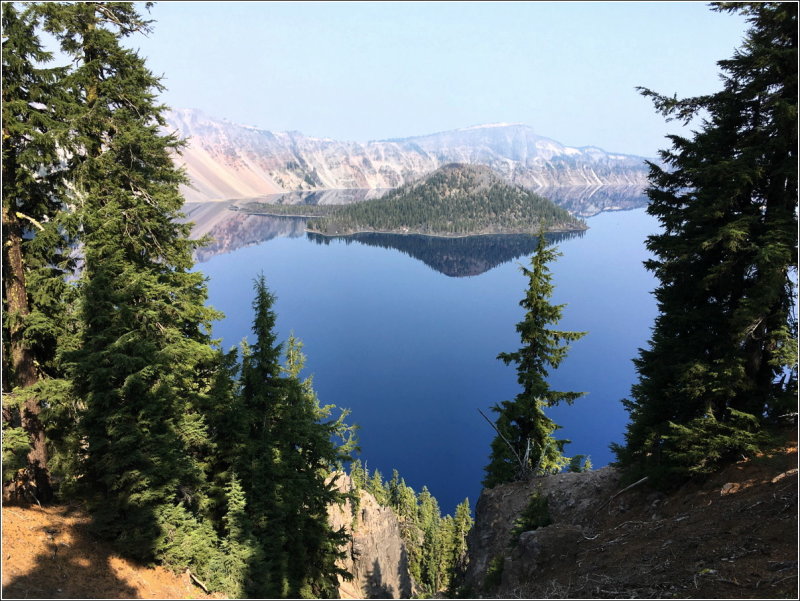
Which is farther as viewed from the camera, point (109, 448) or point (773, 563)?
point (109, 448)

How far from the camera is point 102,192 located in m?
15.0

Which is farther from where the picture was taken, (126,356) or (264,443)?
(264,443)

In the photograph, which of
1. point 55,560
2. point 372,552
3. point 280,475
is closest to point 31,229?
point 55,560

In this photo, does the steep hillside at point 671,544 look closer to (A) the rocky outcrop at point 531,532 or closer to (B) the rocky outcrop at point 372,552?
(A) the rocky outcrop at point 531,532

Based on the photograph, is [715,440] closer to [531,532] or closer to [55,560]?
[531,532]

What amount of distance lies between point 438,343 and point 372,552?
74.9 m

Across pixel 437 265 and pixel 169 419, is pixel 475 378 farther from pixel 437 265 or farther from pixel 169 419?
pixel 437 265

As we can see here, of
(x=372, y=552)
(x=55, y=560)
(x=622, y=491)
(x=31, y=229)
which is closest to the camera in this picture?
(x=55, y=560)

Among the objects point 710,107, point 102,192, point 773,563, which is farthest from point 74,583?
point 710,107

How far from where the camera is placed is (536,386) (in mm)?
21219

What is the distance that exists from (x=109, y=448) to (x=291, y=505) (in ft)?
20.4

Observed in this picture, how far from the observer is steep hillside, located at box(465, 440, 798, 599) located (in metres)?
8.95

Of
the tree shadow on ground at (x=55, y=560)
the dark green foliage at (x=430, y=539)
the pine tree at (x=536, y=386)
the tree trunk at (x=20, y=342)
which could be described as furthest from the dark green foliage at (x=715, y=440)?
the dark green foliage at (x=430, y=539)

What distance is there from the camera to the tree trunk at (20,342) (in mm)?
13469
